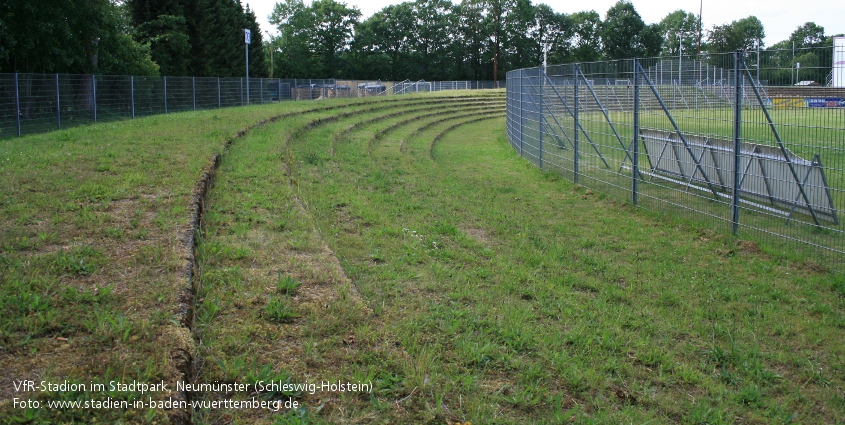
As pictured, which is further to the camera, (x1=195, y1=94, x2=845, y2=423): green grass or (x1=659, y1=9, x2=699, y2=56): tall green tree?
(x1=659, y1=9, x2=699, y2=56): tall green tree

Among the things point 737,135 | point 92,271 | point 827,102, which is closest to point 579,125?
point 737,135

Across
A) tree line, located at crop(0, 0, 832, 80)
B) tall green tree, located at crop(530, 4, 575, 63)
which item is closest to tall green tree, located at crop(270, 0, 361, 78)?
tree line, located at crop(0, 0, 832, 80)

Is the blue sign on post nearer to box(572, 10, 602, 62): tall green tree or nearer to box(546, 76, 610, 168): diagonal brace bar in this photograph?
box(546, 76, 610, 168): diagonal brace bar

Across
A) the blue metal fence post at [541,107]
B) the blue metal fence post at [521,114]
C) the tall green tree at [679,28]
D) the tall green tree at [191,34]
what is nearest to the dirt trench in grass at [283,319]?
the blue metal fence post at [541,107]

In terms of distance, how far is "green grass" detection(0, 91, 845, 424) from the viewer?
12.7ft

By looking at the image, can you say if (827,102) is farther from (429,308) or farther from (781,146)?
(429,308)

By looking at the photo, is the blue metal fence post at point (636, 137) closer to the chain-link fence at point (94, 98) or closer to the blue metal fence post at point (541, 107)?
the blue metal fence post at point (541, 107)

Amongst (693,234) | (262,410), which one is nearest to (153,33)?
(693,234)

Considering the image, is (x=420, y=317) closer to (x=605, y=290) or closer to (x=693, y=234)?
(x=605, y=290)

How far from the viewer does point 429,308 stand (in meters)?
5.39

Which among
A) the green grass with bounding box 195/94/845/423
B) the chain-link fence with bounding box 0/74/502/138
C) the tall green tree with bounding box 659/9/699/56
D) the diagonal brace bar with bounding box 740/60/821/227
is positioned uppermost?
the tall green tree with bounding box 659/9/699/56

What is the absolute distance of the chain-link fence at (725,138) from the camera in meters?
7.23

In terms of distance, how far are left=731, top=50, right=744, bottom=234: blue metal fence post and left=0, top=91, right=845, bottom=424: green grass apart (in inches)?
14.3

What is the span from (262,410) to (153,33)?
35.9 m
